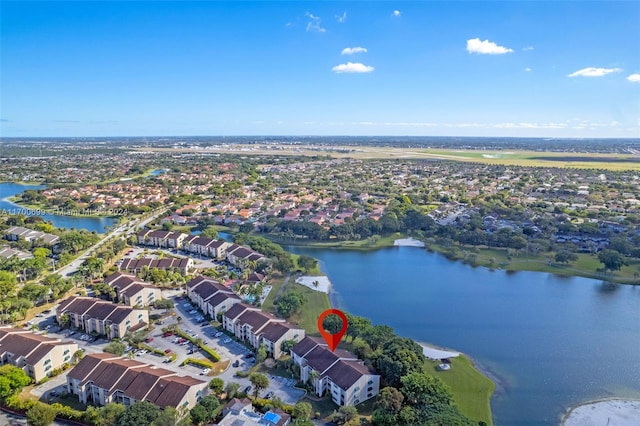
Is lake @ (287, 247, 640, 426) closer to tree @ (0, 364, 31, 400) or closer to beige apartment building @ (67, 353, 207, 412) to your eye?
beige apartment building @ (67, 353, 207, 412)

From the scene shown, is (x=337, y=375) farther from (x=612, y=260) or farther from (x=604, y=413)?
(x=612, y=260)

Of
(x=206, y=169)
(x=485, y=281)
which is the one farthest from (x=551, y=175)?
(x=206, y=169)

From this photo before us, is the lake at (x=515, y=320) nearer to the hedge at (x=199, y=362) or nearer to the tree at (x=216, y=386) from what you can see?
the hedge at (x=199, y=362)

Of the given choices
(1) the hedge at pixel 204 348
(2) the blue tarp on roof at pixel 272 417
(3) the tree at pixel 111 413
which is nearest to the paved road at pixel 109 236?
(1) the hedge at pixel 204 348

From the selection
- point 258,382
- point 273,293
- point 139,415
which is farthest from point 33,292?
point 258,382

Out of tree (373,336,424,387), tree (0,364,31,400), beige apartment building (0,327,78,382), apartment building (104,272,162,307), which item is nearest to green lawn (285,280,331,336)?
tree (373,336,424,387)
